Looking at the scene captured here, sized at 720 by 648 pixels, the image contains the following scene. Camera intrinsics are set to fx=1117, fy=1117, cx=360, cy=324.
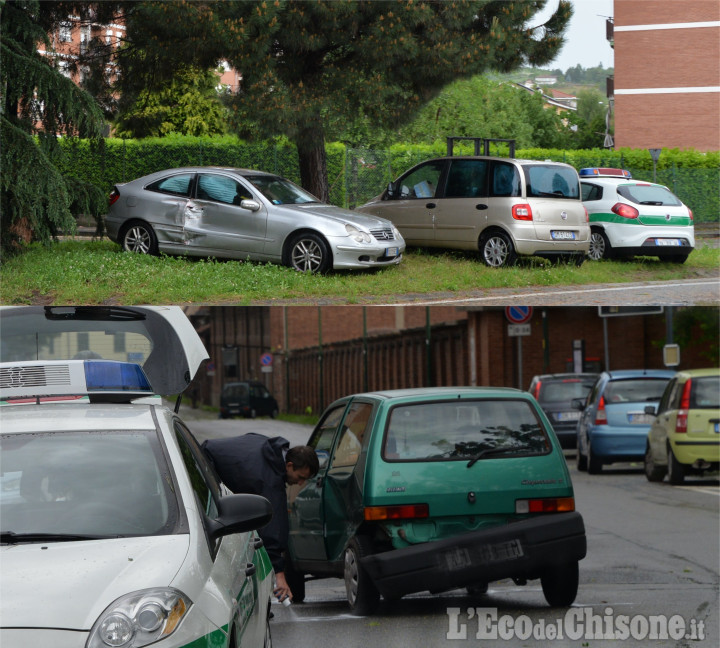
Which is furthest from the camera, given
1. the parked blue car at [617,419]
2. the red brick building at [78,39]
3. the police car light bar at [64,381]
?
the red brick building at [78,39]

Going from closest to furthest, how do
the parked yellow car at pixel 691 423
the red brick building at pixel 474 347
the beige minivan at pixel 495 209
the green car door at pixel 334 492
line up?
1. the green car door at pixel 334 492
2. the parked yellow car at pixel 691 423
3. the beige minivan at pixel 495 209
4. the red brick building at pixel 474 347

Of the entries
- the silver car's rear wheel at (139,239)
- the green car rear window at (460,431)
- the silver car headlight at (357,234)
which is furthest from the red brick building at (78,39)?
the green car rear window at (460,431)

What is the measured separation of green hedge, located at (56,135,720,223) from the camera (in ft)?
65.3

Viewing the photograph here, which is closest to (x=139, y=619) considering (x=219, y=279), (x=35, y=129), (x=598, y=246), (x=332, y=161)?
(x=219, y=279)

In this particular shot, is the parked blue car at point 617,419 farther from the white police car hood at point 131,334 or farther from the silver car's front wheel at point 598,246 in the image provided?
the white police car hood at point 131,334

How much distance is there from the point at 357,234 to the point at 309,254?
729mm

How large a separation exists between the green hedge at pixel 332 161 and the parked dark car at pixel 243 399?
1620cm

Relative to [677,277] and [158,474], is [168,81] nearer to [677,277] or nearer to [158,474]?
[677,277]

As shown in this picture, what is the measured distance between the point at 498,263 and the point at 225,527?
508 inches

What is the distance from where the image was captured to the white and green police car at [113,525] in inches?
135

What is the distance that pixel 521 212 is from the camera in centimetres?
1677

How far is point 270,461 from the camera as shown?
21.8ft

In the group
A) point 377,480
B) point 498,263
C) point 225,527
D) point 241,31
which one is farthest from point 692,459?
point 225,527

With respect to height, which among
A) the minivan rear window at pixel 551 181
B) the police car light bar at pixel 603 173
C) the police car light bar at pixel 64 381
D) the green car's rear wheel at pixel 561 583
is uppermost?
the police car light bar at pixel 603 173
